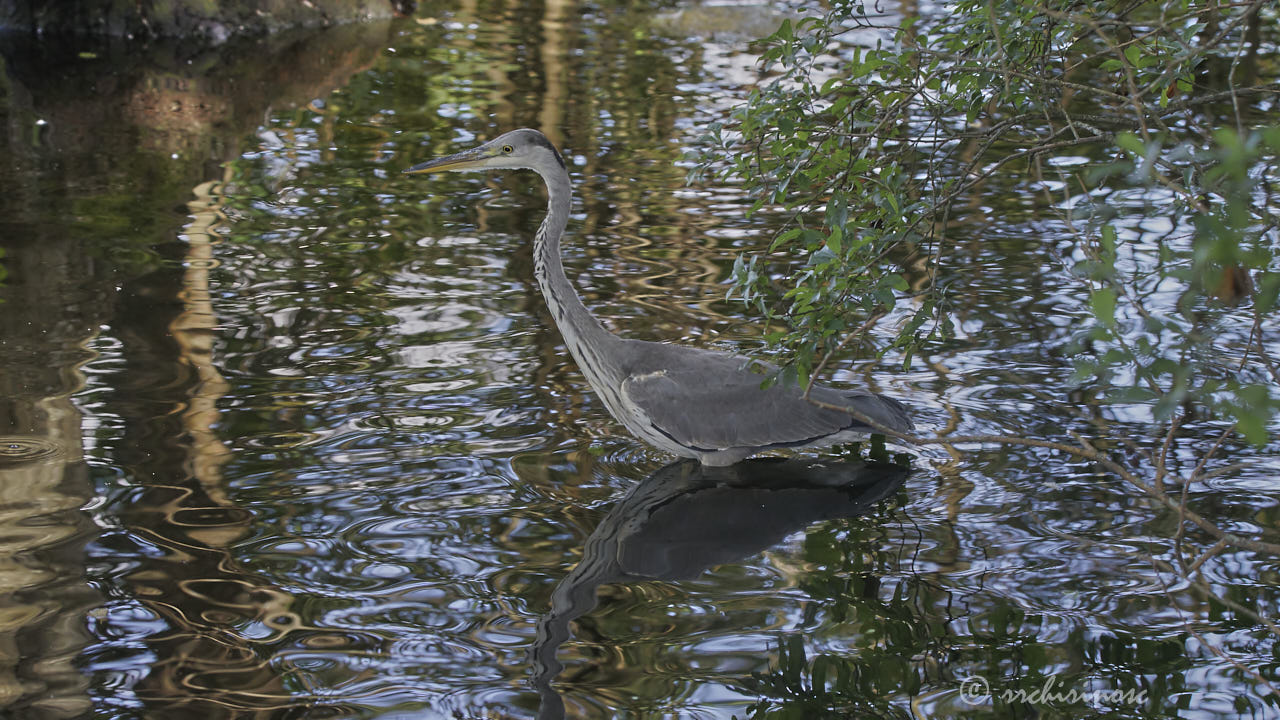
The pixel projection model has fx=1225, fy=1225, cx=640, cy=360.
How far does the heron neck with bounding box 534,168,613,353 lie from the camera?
561 centimetres

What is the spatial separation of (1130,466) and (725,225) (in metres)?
4.15

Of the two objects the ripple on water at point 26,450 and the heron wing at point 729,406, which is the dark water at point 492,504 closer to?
the ripple on water at point 26,450

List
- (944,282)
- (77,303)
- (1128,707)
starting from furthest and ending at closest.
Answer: (77,303) < (944,282) < (1128,707)

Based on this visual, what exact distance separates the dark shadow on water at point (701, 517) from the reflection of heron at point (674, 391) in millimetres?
139

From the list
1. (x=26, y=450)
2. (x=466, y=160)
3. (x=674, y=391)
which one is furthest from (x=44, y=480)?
(x=674, y=391)

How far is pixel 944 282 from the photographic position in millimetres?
4586

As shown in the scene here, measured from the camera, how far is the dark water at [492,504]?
4.04 meters

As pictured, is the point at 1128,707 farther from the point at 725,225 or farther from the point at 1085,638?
the point at 725,225

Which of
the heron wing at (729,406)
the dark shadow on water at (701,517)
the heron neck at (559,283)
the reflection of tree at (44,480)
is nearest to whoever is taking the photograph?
the reflection of tree at (44,480)

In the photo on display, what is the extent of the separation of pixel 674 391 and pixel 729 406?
0.87 feet

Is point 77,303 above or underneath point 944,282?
underneath

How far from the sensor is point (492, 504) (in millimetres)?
5191

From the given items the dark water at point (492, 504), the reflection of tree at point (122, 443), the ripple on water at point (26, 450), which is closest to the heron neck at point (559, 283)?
the dark water at point (492, 504)

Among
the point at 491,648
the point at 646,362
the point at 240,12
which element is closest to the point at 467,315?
the point at 646,362
